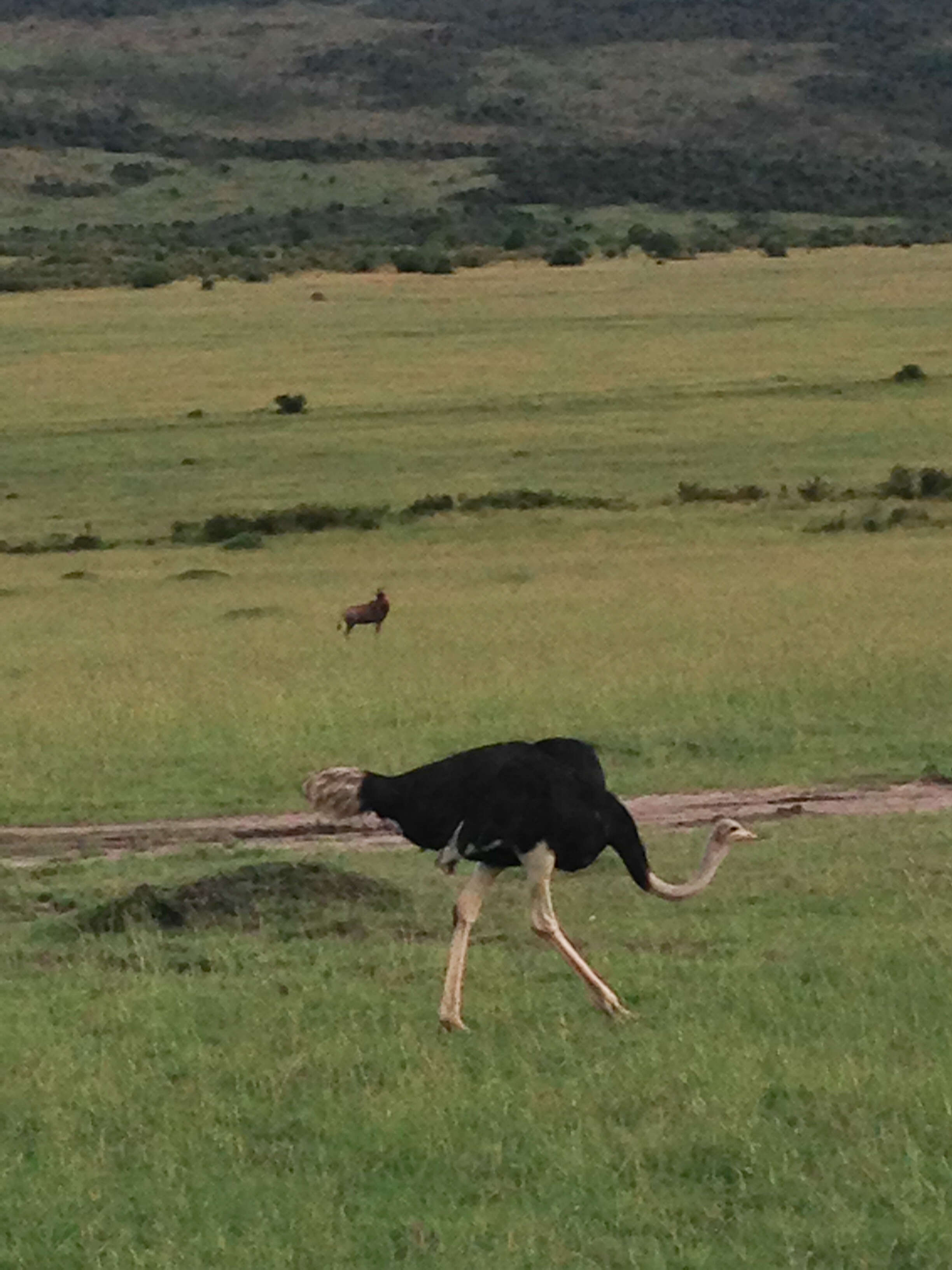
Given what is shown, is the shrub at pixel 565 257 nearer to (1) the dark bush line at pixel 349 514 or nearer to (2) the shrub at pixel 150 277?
(2) the shrub at pixel 150 277

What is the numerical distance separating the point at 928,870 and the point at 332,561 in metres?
14.2

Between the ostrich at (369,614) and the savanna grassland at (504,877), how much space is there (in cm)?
27

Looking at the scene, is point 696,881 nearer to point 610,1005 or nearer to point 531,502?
point 610,1005

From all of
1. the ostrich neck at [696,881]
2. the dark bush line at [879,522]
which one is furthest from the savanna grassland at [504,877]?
the ostrich neck at [696,881]

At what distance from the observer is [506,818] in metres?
7.49

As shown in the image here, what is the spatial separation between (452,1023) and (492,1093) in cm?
69

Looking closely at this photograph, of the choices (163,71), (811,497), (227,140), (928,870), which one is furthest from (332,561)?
(163,71)

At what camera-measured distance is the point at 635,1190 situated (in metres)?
6.09

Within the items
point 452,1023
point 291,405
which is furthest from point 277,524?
point 452,1023

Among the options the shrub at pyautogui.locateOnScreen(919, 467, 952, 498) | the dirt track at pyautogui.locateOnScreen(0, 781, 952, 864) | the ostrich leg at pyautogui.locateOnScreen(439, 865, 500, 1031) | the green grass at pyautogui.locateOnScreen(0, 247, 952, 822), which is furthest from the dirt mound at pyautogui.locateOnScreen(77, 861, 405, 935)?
the shrub at pyautogui.locateOnScreen(919, 467, 952, 498)

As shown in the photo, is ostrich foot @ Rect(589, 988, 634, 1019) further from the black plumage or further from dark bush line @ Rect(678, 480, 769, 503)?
dark bush line @ Rect(678, 480, 769, 503)

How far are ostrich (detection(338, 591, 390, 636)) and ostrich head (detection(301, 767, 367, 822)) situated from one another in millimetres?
11231

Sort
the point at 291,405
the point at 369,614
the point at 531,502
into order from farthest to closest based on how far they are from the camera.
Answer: the point at 291,405 → the point at 531,502 → the point at 369,614

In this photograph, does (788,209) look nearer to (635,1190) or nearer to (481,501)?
(481,501)
